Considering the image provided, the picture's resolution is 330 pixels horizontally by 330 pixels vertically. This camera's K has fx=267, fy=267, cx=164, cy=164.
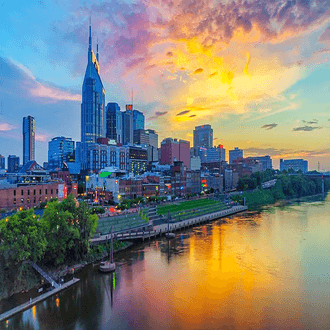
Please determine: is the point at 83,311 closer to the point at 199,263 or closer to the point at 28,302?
the point at 28,302

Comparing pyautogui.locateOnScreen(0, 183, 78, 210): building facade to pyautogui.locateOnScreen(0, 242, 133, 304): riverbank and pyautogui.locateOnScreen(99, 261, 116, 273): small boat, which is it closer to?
pyautogui.locateOnScreen(0, 242, 133, 304): riverbank

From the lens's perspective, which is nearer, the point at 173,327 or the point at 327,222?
the point at 173,327

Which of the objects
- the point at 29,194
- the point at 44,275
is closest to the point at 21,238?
the point at 44,275

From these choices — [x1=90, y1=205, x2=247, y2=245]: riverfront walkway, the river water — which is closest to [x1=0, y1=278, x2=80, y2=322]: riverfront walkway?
the river water

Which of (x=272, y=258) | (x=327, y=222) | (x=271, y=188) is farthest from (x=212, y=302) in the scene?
(x=271, y=188)

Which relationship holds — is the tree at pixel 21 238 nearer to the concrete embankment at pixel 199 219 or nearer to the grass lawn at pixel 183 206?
the concrete embankment at pixel 199 219

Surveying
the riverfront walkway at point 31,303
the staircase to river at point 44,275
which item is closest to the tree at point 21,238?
the staircase to river at point 44,275
